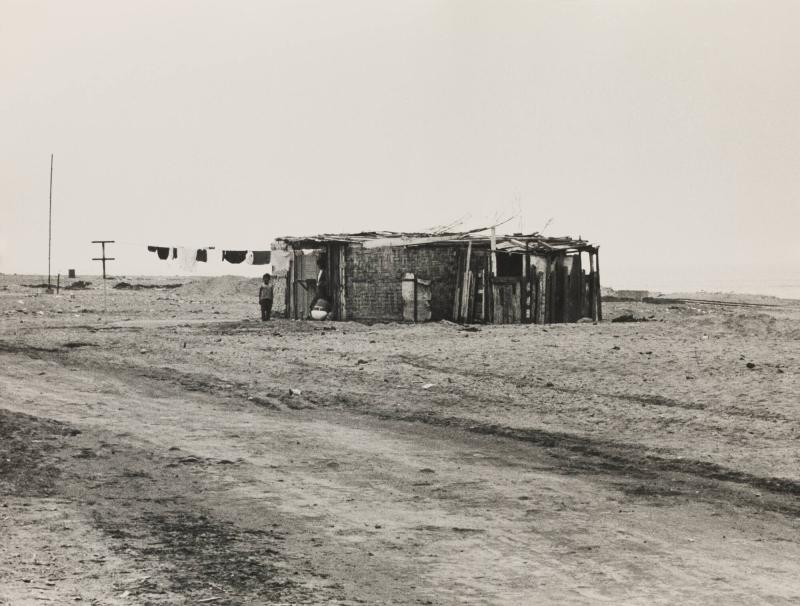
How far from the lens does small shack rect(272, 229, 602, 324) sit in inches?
1049

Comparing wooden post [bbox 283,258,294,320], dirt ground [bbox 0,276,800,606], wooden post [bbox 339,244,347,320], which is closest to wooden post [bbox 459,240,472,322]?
wooden post [bbox 339,244,347,320]

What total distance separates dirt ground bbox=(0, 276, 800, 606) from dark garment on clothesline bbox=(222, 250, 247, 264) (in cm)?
1868

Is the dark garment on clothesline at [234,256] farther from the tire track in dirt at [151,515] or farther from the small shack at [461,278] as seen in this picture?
the tire track in dirt at [151,515]

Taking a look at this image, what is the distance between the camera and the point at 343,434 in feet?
37.6

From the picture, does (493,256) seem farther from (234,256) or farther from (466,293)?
(234,256)

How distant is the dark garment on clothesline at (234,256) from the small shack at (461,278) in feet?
35.1

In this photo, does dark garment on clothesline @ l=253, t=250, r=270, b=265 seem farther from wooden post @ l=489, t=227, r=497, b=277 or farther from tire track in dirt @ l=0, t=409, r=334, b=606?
tire track in dirt @ l=0, t=409, r=334, b=606

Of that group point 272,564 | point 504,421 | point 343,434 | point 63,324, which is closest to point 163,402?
point 343,434

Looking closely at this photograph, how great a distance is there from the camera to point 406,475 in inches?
366

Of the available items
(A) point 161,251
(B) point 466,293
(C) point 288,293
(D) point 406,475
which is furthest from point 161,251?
(D) point 406,475

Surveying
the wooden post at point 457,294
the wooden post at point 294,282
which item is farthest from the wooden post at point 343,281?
the wooden post at point 457,294

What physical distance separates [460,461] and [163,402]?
5230 mm

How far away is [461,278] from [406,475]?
17764 mm

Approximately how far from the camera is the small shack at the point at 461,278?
26.6m
